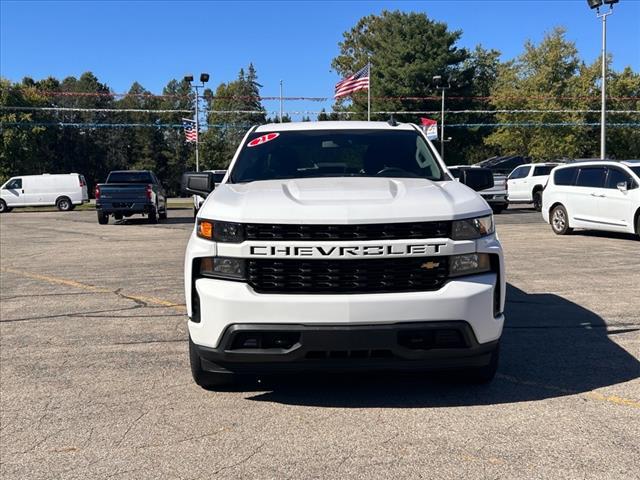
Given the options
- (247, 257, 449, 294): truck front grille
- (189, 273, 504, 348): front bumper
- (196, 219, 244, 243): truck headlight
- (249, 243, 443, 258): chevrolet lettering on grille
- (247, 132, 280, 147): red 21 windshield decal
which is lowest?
(189, 273, 504, 348): front bumper

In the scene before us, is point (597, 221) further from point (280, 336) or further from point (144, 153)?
point (144, 153)

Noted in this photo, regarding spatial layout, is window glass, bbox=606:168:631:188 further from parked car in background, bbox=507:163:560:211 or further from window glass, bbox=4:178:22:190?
window glass, bbox=4:178:22:190

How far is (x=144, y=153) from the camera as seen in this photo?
293ft

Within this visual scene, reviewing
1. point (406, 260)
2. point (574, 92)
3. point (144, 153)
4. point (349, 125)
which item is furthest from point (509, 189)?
point (144, 153)

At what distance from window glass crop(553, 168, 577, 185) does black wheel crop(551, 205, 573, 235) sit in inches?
23.5

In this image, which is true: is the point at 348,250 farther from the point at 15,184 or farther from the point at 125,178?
the point at 15,184

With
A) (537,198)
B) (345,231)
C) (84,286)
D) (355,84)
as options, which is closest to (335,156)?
(345,231)

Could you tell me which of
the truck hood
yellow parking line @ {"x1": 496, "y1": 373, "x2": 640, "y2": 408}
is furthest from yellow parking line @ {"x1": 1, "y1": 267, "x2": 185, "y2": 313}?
yellow parking line @ {"x1": 496, "y1": 373, "x2": 640, "y2": 408}

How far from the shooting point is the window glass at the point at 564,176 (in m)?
15.3

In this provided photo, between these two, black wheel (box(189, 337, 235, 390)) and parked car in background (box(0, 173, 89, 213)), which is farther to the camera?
parked car in background (box(0, 173, 89, 213))

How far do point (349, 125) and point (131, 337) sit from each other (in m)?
2.88

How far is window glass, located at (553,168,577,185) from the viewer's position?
15.3 metres

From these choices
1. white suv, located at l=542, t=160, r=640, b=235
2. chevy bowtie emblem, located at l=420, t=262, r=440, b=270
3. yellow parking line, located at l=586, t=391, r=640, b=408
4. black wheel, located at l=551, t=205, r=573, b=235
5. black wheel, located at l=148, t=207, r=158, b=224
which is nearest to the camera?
chevy bowtie emblem, located at l=420, t=262, r=440, b=270

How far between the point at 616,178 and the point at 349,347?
12.0 m
